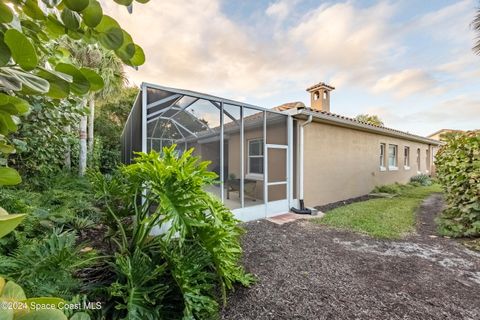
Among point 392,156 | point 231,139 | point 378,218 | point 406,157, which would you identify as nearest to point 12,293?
point 231,139

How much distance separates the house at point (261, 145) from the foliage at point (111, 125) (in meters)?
6.73

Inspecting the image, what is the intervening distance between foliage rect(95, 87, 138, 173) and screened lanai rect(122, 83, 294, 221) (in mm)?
8478

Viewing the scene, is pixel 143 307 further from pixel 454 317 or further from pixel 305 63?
pixel 305 63

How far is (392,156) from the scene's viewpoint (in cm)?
1200

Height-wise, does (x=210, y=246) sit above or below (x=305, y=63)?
below

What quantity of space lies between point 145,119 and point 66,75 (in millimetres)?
4261

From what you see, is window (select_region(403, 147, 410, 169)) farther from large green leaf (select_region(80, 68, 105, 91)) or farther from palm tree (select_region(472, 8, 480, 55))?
large green leaf (select_region(80, 68, 105, 91))

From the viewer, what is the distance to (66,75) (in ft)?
1.86

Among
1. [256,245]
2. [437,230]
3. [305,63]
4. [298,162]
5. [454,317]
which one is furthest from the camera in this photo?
[305,63]

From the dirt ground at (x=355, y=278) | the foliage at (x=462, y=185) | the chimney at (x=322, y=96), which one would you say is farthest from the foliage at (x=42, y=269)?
the chimney at (x=322, y=96)

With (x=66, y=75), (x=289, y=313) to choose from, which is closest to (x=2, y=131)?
(x=66, y=75)

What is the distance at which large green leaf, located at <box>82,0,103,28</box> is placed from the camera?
568 millimetres

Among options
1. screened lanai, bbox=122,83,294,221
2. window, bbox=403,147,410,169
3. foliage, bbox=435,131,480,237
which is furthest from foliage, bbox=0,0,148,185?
window, bbox=403,147,410,169

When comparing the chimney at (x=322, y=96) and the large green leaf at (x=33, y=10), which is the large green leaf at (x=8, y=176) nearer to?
the large green leaf at (x=33, y=10)
